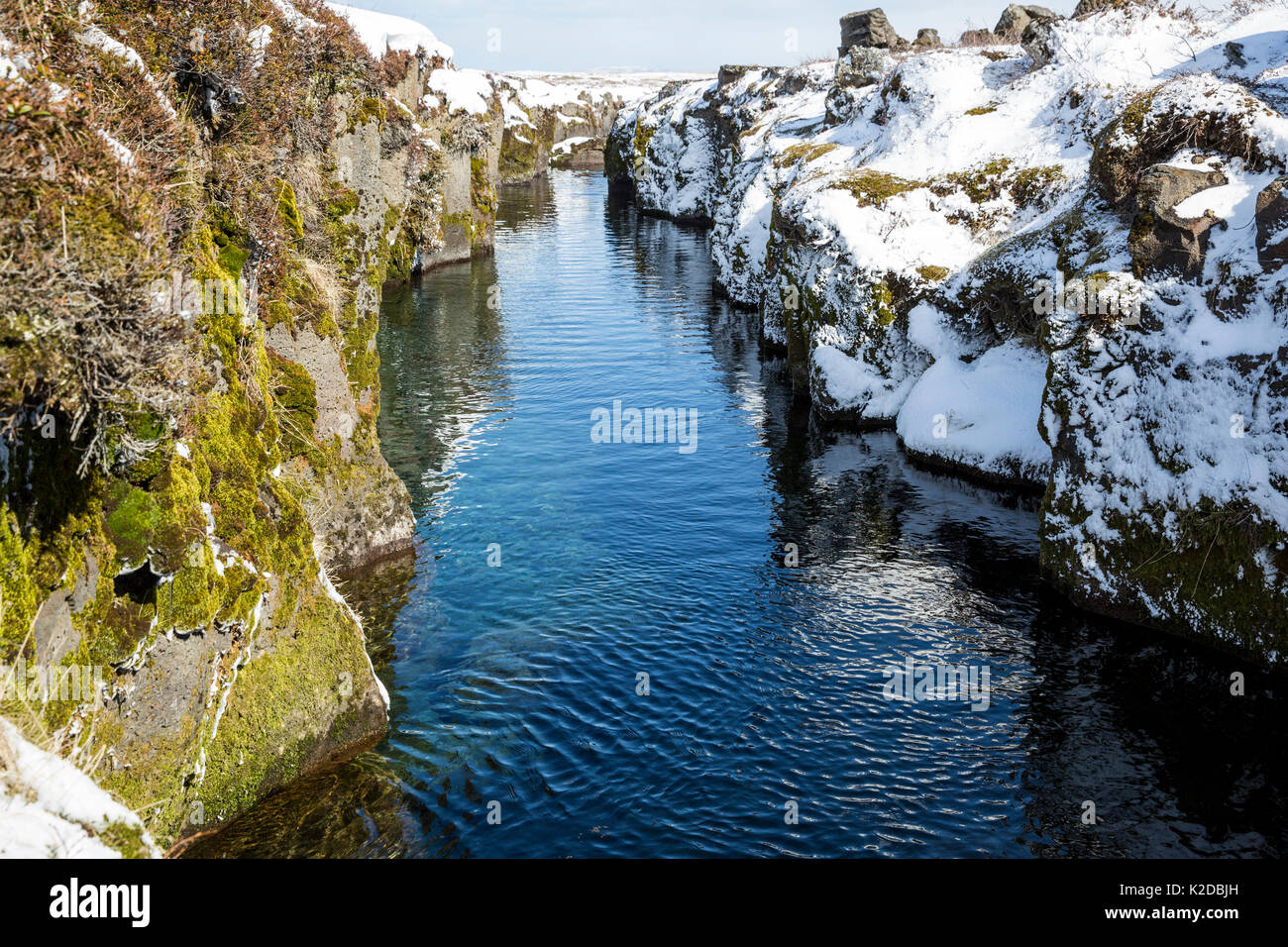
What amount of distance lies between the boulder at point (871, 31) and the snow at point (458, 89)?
1197 inches

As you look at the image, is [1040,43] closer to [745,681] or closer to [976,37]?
[976,37]

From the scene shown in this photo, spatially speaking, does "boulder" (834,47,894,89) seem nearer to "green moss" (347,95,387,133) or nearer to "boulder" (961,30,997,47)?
"boulder" (961,30,997,47)

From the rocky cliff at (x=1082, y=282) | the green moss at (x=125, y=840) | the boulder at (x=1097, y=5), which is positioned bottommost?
the green moss at (x=125, y=840)

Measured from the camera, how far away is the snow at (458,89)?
7044 centimetres

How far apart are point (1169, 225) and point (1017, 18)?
39.6m

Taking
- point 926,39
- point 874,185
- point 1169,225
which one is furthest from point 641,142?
point 1169,225

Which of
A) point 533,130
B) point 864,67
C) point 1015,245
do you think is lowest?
point 1015,245

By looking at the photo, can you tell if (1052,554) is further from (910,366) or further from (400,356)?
(400,356)

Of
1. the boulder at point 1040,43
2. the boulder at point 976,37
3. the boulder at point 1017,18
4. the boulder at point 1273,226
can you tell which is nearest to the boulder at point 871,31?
the boulder at point 976,37

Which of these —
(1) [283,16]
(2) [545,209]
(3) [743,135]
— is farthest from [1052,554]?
(2) [545,209]

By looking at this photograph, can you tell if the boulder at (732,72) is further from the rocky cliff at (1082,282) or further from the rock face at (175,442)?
the rock face at (175,442)

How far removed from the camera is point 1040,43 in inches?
1858
